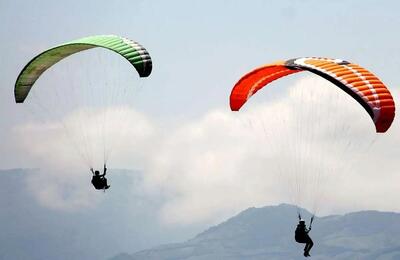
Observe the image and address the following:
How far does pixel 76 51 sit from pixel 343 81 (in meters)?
18.3

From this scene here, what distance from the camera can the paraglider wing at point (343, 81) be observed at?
35.8 m

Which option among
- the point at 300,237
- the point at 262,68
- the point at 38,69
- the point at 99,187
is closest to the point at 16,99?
the point at 38,69

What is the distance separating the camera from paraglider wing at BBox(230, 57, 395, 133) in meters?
35.8

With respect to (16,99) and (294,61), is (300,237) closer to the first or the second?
(294,61)

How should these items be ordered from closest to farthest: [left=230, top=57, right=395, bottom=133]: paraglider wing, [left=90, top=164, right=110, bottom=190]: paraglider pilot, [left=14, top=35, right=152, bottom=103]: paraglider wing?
1. [left=230, top=57, right=395, bottom=133]: paraglider wing
2. [left=14, top=35, right=152, bottom=103]: paraglider wing
3. [left=90, top=164, right=110, bottom=190]: paraglider pilot

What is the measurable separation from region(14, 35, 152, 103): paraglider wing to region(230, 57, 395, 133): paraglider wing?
6.69m

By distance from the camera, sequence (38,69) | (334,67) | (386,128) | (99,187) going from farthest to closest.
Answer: (38,69)
(99,187)
(334,67)
(386,128)

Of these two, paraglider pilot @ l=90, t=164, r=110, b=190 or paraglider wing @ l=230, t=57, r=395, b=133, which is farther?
paraglider pilot @ l=90, t=164, r=110, b=190

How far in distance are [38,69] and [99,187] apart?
927cm

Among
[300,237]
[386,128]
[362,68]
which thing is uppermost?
[362,68]

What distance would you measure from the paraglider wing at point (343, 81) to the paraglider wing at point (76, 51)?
669 centimetres

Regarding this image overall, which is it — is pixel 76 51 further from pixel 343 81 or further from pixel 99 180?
pixel 343 81

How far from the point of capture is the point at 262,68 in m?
42.9

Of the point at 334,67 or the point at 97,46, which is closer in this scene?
the point at 334,67
